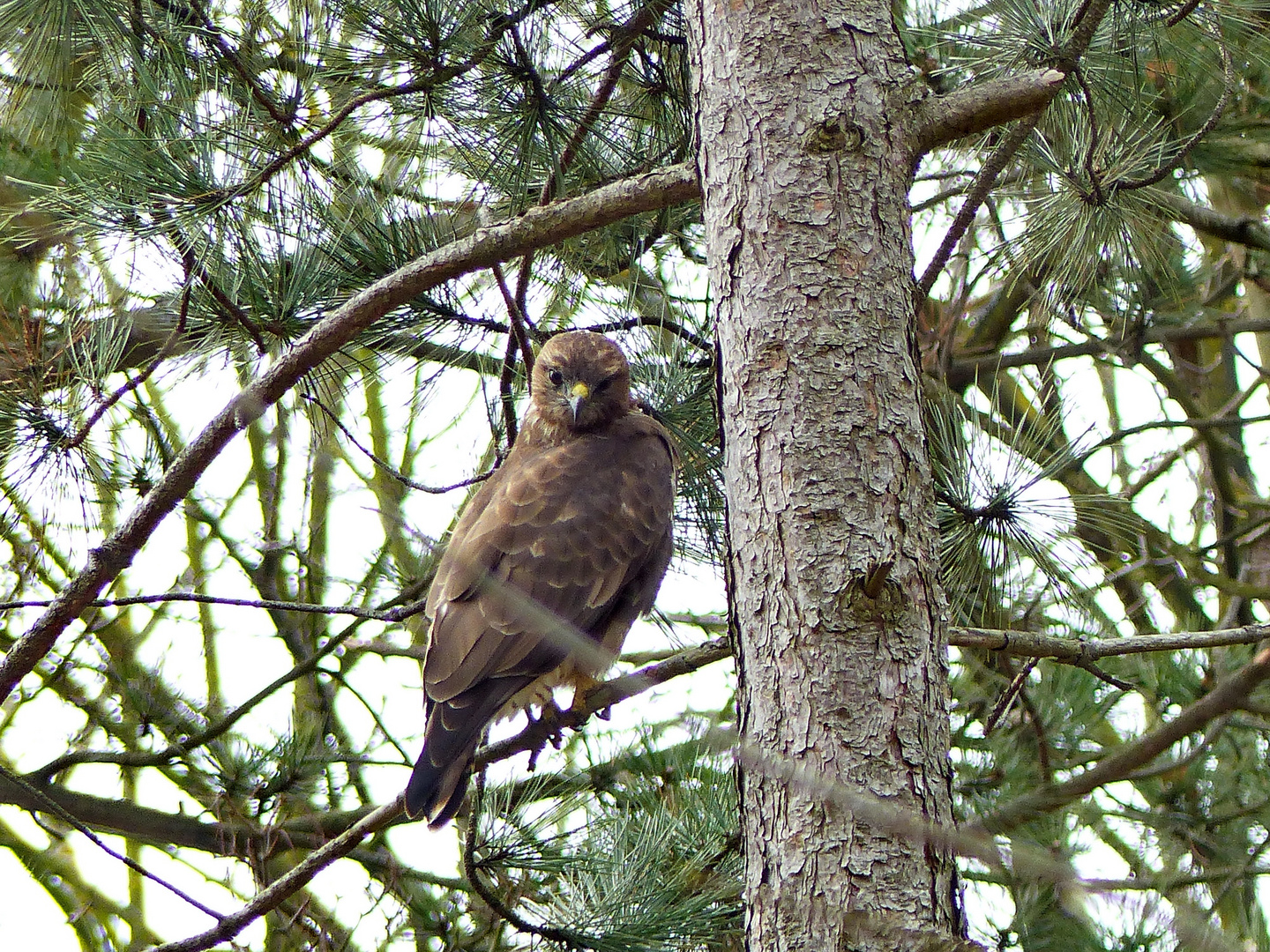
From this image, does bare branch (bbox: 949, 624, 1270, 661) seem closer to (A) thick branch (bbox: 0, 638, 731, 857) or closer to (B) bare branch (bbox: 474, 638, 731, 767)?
(B) bare branch (bbox: 474, 638, 731, 767)

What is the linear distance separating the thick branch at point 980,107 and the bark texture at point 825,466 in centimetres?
6

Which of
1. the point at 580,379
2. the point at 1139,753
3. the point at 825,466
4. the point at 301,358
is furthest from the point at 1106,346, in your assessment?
the point at 301,358

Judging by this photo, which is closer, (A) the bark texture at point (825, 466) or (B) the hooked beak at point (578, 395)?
(A) the bark texture at point (825, 466)

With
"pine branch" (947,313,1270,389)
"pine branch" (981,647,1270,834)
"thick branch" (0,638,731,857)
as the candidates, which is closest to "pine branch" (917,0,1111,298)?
"pine branch" (981,647,1270,834)

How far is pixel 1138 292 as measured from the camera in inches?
194

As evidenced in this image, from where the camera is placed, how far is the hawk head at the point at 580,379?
377 cm

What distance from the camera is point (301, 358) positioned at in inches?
103

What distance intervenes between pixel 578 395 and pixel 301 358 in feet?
4.09

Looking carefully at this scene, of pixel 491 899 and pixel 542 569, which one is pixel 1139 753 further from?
pixel 491 899

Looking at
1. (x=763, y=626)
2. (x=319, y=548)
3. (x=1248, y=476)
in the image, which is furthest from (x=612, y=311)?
(x=1248, y=476)

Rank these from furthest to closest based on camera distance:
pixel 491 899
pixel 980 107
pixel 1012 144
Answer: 1. pixel 491 899
2. pixel 1012 144
3. pixel 980 107

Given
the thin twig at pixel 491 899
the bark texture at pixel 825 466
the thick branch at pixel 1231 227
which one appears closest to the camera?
the bark texture at pixel 825 466

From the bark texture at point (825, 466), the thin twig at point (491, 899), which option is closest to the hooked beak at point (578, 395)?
the thin twig at point (491, 899)

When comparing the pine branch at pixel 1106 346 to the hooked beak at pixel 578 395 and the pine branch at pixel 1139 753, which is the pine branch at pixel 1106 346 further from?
the hooked beak at pixel 578 395
